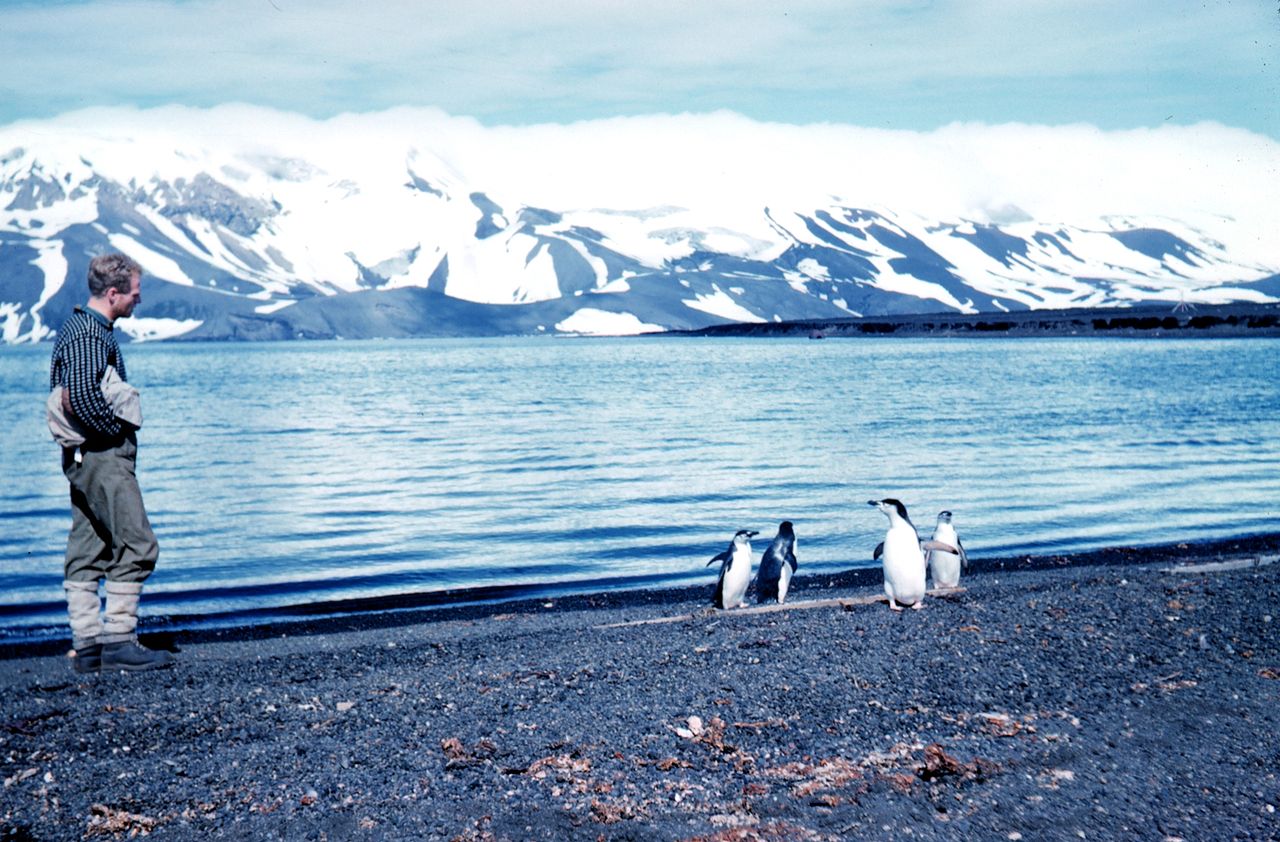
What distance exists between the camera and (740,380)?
75.7 m

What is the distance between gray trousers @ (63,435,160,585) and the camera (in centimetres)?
793

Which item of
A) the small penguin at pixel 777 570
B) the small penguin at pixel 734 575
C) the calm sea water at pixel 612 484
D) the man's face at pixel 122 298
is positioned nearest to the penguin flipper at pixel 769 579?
the small penguin at pixel 777 570

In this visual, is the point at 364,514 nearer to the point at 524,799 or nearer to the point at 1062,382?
the point at 524,799

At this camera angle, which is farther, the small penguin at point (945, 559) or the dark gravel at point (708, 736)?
the small penguin at point (945, 559)

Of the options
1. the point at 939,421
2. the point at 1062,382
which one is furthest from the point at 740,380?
the point at 939,421

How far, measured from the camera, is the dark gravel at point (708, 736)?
17.5 ft

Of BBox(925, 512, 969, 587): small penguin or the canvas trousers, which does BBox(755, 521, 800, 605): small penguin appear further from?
the canvas trousers

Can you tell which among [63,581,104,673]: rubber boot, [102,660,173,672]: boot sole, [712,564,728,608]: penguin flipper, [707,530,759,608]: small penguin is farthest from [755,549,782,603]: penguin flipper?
[63,581,104,673]: rubber boot

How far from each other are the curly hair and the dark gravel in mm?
2697

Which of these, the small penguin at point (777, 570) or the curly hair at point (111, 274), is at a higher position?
the curly hair at point (111, 274)

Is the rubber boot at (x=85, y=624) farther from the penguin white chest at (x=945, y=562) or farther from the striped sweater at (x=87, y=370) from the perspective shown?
the penguin white chest at (x=945, y=562)

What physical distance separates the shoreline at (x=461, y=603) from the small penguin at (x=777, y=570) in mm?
749

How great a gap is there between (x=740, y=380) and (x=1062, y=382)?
19.7 metres

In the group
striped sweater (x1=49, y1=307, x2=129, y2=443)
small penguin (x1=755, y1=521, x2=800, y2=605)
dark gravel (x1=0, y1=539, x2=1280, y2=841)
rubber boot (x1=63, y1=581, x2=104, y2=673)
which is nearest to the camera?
dark gravel (x1=0, y1=539, x2=1280, y2=841)
